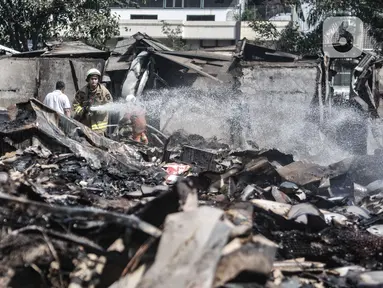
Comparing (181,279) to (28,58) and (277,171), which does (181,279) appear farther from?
(28,58)

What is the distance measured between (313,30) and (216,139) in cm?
766

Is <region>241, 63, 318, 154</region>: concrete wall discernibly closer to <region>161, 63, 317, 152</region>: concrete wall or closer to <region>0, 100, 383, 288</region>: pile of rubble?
<region>161, 63, 317, 152</region>: concrete wall

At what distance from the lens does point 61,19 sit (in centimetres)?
1617

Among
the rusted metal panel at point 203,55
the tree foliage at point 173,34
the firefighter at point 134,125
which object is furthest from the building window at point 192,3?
the firefighter at point 134,125

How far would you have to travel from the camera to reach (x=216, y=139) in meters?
11.7

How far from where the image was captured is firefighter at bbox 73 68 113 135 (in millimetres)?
9664

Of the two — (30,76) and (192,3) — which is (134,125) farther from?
(192,3)

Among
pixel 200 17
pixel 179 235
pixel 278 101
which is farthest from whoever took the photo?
pixel 200 17

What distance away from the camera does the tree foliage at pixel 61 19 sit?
15617 millimetres

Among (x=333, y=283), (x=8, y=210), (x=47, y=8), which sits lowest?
(x=333, y=283)

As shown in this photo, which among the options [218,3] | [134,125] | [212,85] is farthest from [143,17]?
[134,125]

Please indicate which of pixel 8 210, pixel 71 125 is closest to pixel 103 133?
pixel 71 125

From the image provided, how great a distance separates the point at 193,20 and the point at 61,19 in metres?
26.2

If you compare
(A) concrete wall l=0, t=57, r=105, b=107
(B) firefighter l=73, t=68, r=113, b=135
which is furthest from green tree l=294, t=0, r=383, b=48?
(B) firefighter l=73, t=68, r=113, b=135
